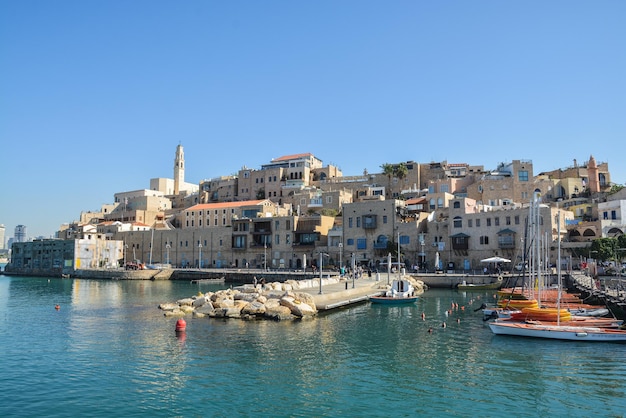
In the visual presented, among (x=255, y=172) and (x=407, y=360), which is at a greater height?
Result: (x=255, y=172)

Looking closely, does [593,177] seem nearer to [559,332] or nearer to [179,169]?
[559,332]

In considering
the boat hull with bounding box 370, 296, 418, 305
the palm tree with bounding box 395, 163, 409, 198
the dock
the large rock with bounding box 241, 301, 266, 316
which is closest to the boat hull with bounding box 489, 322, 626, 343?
the dock

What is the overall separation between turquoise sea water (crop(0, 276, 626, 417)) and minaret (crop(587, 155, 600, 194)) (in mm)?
61711

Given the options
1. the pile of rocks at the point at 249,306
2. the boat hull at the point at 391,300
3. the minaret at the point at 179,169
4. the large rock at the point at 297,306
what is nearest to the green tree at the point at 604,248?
the boat hull at the point at 391,300

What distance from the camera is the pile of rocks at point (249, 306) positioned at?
1325 inches

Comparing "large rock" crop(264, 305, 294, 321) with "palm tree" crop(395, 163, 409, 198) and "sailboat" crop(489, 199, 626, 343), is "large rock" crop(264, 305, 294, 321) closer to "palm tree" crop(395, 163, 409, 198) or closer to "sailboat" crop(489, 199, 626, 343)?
"sailboat" crop(489, 199, 626, 343)

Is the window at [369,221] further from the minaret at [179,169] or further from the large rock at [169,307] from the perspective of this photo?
the minaret at [179,169]

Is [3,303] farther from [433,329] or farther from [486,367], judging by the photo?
[486,367]

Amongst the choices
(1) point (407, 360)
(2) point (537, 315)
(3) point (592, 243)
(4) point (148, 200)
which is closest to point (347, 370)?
(1) point (407, 360)

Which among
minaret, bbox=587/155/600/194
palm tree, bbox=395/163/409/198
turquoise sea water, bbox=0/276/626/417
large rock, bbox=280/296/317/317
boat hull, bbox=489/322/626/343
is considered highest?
palm tree, bbox=395/163/409/198

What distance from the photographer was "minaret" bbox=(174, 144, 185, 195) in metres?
142

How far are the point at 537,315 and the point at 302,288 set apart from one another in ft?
70.2

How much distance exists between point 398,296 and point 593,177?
56.4 m

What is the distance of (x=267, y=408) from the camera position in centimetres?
1625
